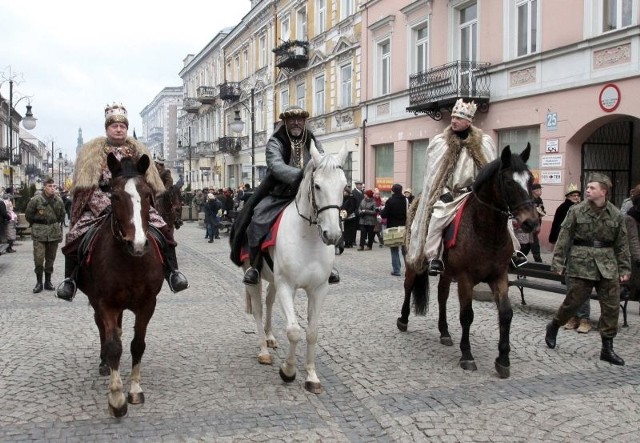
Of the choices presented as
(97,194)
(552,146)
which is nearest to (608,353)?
(97,194)

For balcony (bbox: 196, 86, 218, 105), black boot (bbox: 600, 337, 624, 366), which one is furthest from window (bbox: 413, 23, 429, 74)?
balcony (bbox: 196, 86, 218, 105)

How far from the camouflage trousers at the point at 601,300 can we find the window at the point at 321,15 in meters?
25.0

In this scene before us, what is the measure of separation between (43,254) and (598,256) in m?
9.14

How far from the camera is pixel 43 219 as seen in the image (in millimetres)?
11039

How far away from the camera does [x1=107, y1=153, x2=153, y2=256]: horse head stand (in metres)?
4.25

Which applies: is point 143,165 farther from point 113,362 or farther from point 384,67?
point 384,67

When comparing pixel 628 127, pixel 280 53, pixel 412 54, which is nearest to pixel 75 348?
pixel 628 127

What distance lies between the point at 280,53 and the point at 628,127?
65.8 ft

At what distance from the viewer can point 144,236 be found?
4.26 metres

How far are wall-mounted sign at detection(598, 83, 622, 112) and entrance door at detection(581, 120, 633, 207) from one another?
1558mm

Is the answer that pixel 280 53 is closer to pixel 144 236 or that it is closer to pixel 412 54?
pixel 412 54

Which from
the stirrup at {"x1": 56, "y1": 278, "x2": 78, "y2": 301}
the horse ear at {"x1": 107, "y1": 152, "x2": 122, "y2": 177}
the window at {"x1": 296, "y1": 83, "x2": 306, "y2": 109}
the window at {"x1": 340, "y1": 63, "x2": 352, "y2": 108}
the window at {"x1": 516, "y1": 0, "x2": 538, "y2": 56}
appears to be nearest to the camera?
the horse ear at {"x1": 107, "y1": 152, "x2": 122, "y2": 177}

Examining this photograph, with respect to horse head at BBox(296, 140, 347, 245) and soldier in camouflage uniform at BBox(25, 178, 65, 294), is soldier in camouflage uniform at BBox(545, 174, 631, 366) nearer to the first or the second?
horse head at BBox(296, 140, 347, 245)

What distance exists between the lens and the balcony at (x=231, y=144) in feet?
141
